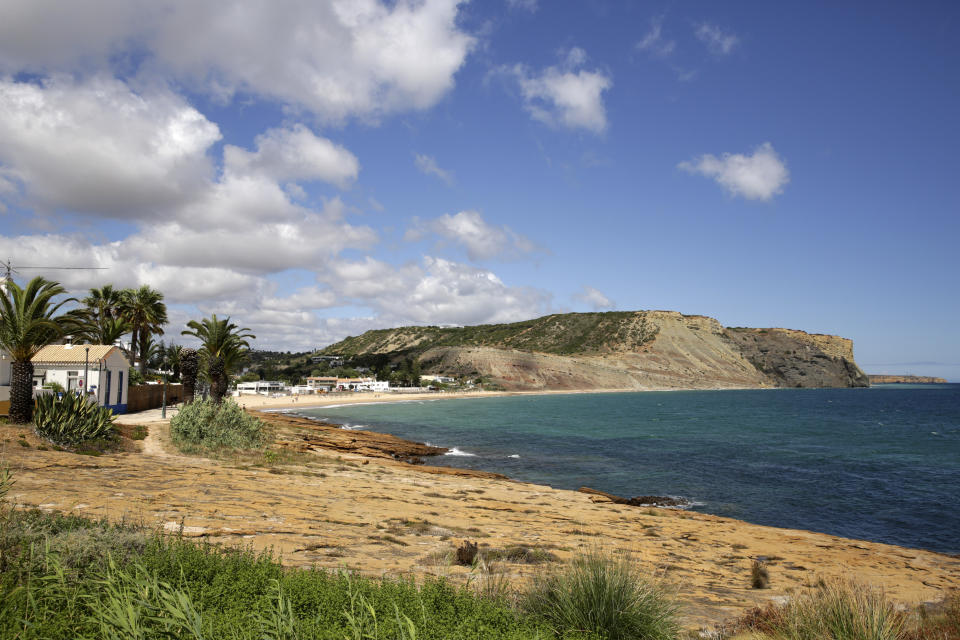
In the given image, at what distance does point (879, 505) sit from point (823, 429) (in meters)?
36.6

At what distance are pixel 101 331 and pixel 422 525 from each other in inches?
1761

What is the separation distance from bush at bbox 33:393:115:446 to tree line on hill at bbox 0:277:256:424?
154cm

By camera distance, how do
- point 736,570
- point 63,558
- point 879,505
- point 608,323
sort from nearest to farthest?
1. point 63,558
2. point 736,570
3. point 879,505
4. point 608,323

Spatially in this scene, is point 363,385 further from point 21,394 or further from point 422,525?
point 422,525

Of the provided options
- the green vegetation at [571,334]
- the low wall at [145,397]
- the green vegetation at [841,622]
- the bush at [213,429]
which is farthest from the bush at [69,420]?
the green vegetation at [571,334]

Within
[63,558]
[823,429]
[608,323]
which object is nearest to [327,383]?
[608,323]

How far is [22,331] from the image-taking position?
19.6m

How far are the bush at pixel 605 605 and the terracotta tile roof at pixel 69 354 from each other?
34668 mm

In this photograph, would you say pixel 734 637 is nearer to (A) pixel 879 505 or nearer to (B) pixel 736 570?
(B) pixel 736 570

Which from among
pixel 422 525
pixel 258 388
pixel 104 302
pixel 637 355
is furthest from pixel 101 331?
pixel 637 355

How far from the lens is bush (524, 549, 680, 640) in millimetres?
5688

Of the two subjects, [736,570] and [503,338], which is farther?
[503,338]

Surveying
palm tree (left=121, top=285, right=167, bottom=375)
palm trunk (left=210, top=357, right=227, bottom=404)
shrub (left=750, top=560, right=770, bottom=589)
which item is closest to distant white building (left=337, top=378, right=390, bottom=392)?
palm tree (left=121, top=285, right=167, bottom=375)

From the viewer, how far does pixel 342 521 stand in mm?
11484
